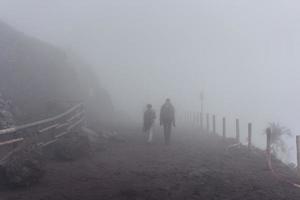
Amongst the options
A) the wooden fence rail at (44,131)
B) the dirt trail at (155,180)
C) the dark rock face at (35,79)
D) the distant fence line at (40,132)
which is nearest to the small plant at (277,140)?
the dark rock face at (35,79)

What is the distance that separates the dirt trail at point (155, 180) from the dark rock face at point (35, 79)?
6.36 meters

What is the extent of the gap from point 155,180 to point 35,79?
1701 cm

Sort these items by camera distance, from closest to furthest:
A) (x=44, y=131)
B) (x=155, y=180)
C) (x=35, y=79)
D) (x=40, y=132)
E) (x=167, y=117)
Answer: (x=155, y=180) < (x=40, y=132) < (x=44, y=131) < (x=167, y=117) < (x=35, y=79)

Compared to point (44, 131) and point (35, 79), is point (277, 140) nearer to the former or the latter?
point (35, 79)

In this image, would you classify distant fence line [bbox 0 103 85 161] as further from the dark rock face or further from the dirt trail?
the dark rock face

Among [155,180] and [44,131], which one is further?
[44,131]

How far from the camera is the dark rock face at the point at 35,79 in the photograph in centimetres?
2227

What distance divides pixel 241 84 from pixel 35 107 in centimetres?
13957

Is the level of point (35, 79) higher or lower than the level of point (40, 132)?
higher

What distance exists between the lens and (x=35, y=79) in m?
27.4

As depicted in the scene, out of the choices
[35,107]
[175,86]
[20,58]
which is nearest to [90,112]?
[20,58]

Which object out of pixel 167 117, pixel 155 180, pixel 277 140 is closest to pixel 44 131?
pixel 155 180

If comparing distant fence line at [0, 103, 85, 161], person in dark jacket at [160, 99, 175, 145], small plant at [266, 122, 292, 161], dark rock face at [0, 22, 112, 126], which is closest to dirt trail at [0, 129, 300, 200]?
distant fence line at [0, 103, 85, 161]

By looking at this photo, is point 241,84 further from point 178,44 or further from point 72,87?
point 72,87
